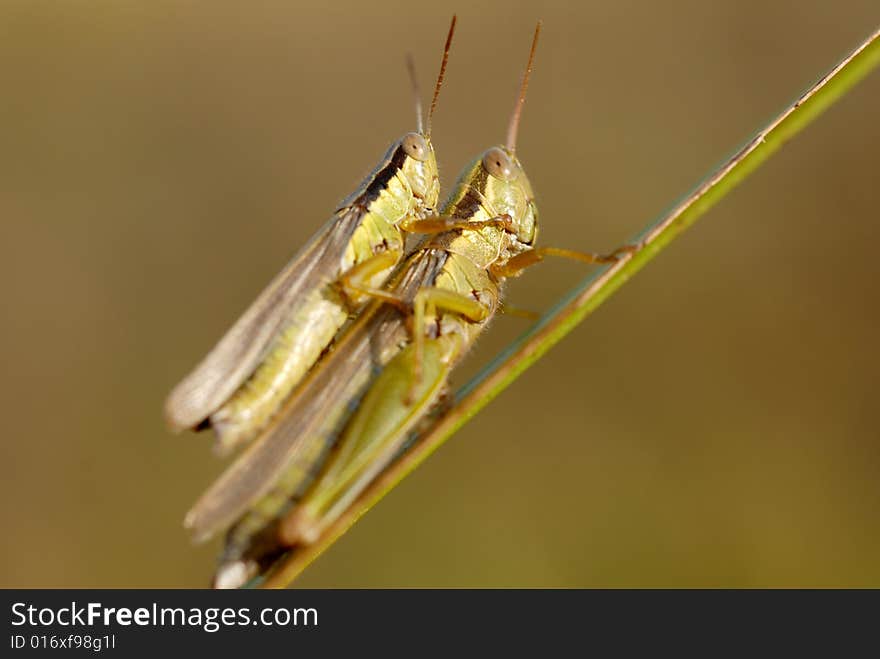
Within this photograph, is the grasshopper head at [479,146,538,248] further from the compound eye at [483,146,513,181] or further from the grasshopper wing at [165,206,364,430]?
the grasshopper wing at [165,206,364,430]

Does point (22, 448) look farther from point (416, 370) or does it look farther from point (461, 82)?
point (461, 82)

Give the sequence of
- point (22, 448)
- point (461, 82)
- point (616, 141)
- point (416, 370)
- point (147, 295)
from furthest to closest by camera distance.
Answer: point (461, 82) < point (616, 141) < point (147, 295) < point (22, 448) < point (416, 370)

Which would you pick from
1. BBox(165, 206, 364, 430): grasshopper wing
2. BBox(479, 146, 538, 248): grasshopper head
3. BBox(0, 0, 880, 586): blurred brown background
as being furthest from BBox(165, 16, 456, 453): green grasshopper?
BBox(0, 0, 880, 586): blurred brown background

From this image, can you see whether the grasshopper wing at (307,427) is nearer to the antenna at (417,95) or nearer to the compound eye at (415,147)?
the compound eye at (415,147)

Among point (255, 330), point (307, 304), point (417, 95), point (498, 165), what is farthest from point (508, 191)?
point (255, 330)

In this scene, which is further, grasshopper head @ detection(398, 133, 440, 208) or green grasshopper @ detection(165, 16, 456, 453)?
grasshopper head @ detection(398, 133, 440, 208)
